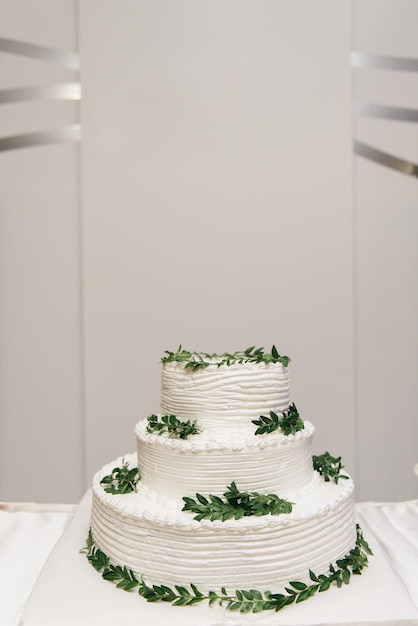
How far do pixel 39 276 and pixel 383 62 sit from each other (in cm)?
218

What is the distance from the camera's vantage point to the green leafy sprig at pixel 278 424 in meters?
1.47

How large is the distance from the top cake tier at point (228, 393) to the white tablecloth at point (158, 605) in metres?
0.43

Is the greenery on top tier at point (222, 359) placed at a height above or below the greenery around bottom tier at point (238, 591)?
above

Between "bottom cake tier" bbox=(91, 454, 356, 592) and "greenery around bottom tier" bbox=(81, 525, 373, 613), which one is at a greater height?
"bottom cake tier" bbox=(91, 454, 356, 592)

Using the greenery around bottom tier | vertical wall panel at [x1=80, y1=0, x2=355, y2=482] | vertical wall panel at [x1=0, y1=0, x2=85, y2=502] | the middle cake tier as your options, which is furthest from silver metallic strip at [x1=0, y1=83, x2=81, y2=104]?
the greenery around bottom tier

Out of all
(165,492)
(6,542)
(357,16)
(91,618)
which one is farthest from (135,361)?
(357,16)

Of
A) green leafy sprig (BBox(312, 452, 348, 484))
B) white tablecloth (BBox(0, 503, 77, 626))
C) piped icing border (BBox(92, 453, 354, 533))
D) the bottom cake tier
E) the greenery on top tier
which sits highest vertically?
the greenery on top tier

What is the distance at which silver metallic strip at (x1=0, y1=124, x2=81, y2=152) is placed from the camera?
3.16 metres

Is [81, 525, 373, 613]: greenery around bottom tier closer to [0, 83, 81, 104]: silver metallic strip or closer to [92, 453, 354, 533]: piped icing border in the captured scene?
[92, 453, 354, 533]: piped icing border

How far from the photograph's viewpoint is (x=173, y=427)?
150 centimetres

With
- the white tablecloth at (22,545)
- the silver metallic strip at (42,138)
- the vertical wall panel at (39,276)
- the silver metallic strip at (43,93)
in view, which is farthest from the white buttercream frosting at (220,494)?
the silver metallic strip at (43,93)

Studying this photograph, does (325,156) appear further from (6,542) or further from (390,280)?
(6,542)

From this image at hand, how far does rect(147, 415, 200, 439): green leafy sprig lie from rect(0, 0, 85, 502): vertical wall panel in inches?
66.3

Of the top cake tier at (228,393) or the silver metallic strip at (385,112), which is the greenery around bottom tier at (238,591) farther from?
the silver metallic strip at (385,112)
